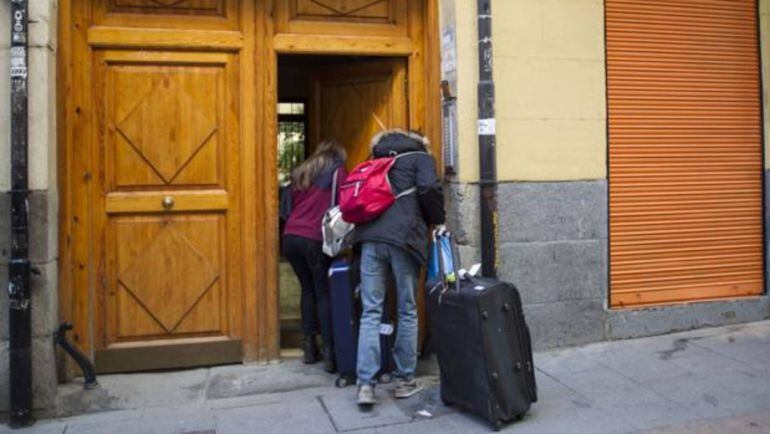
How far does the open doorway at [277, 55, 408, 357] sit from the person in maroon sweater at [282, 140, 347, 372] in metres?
0.19

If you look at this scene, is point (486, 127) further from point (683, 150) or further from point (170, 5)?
point (170, 5)

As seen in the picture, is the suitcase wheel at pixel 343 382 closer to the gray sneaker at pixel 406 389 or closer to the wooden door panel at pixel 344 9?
the gray sneaker at pixel 406 389

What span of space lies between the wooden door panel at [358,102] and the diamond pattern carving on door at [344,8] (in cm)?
40

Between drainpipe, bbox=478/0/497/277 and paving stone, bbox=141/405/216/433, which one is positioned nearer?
paving stone, bbox=141/405/216/433

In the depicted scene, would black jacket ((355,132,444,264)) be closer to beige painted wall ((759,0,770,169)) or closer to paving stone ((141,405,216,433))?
paving stone ((141,405,216,433))

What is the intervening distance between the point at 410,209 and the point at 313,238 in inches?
38.9

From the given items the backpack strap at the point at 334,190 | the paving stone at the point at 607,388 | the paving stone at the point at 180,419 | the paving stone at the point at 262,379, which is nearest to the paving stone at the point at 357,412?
the paving stone at the point at 262,379

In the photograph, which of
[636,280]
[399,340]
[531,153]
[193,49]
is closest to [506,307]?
[399,340]

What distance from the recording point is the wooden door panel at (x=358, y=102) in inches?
233

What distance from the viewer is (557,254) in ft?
19.3

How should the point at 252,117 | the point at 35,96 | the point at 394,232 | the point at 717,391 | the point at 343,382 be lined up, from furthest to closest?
the point at 252,117
the point at 343,382
the point at 717,391
the point at 394,232
the point at 35,96

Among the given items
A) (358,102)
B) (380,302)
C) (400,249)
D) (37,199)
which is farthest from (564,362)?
(37,199)

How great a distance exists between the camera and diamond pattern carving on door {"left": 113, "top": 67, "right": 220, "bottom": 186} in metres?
5.30

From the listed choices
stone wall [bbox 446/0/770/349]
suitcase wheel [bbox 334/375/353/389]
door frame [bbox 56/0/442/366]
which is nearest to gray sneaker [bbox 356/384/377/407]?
suitcase wheel [bbox 334/375/353/389]
